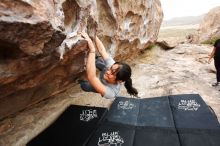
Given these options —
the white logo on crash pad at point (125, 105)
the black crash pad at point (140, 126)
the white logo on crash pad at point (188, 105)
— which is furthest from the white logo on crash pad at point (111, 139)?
the white logo on crash pad at point (188, 105)

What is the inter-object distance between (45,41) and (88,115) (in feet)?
7.53

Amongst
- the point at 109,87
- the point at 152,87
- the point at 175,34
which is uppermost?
the point at 109,87

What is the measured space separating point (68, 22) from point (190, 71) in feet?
18.3

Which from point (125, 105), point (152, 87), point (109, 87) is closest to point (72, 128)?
point (109, 87)

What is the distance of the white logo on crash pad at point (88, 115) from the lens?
4.71 meters

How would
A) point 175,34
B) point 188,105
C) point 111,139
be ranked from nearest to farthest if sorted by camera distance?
1. point 111,139
2. point 188,105
3. point 175,34

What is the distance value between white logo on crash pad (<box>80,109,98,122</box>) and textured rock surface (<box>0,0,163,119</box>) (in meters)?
0.73

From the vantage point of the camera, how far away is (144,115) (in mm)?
4941

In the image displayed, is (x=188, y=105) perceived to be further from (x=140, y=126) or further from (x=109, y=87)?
(x=109, y=87)

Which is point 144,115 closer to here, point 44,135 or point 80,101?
point 80,101

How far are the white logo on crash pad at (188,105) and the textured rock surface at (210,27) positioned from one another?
1028 cm

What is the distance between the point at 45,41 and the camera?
286cm

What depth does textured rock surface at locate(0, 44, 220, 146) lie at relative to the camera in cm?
419

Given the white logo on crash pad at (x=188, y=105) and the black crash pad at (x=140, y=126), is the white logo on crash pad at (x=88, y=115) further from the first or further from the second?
the white logo on crash pad at (x=188, y=105)
